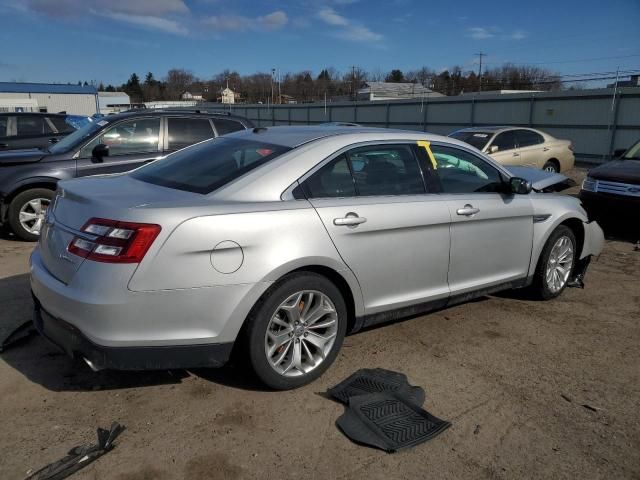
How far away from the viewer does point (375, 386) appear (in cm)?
348

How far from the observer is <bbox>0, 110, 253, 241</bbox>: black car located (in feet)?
23.3

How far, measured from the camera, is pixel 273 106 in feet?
134

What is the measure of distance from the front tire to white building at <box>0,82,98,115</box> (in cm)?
6010

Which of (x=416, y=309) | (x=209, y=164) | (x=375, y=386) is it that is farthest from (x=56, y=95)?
(x=375, y=386)

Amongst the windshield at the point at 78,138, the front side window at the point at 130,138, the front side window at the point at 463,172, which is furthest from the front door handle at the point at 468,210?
the windshield at the point at 78,138

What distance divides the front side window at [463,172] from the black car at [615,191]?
429 centimetres

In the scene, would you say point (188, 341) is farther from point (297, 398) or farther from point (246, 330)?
point (297, 398)

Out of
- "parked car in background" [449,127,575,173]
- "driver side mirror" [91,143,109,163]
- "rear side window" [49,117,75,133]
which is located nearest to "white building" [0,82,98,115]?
"rear side window" [49,117,75,133]

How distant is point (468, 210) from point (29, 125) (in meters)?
11.3

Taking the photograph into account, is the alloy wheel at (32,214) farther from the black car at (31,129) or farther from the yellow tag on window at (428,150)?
the yellow tag on window at (428,150)

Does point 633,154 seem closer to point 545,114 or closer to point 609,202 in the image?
point 609,202

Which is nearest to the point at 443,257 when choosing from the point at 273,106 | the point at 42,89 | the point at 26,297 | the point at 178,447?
the point at 178,447

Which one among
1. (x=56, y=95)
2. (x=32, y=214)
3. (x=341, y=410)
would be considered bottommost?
(x=341, y=410)

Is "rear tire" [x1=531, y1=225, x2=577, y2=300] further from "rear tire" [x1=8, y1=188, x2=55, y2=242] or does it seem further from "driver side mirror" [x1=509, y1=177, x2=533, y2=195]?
"rear tire" [x1=8, y1=188, x2=55, y2=242]
